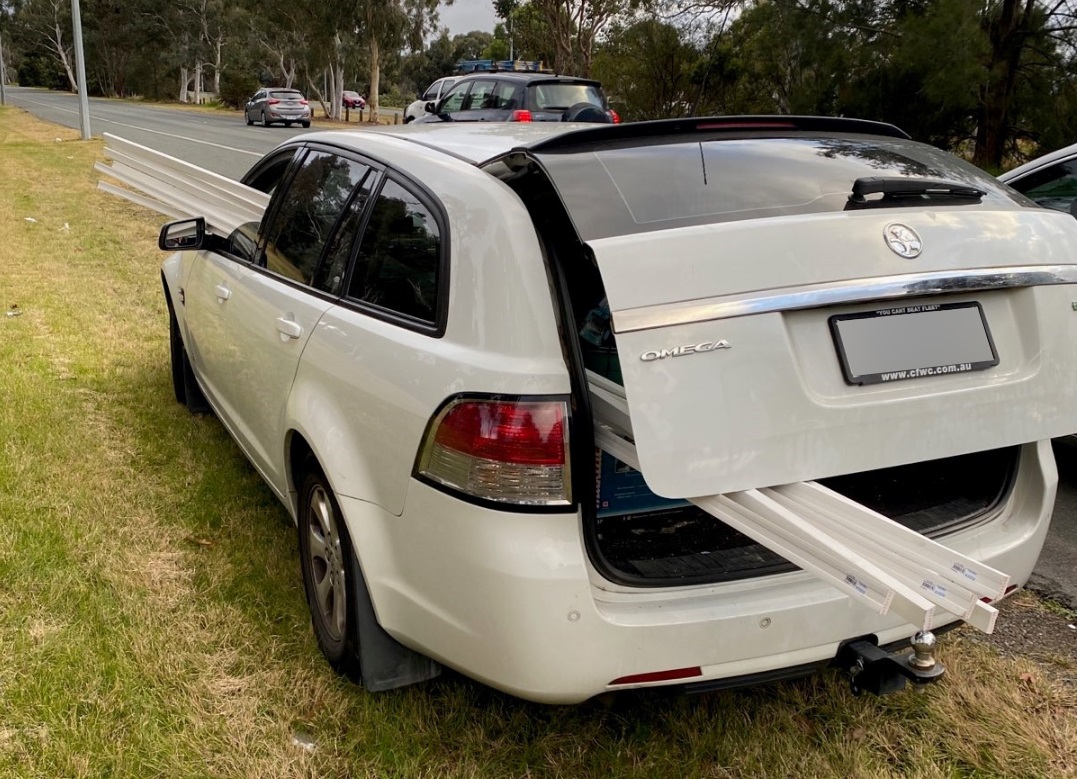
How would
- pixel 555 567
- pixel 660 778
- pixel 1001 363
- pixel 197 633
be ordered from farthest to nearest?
pixel 197 633 → pixel 660 778 → pixel 1001 363 → pixel 555 567

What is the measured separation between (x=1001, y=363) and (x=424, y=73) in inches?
3284

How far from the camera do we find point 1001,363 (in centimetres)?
231

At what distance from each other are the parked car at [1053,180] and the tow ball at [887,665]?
134 inches

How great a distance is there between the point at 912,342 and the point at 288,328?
1928 mm

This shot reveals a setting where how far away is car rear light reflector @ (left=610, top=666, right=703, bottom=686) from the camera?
220cm

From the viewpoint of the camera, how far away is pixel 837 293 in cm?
211

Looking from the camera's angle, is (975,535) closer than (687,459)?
No

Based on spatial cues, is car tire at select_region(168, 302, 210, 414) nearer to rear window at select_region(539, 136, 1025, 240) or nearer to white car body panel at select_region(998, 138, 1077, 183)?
rear window at select_region(539, 136, 1025, 240)

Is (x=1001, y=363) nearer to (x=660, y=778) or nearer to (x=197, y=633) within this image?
(x=660, y=778)

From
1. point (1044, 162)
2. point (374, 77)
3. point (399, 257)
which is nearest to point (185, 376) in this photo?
point (399, 257)

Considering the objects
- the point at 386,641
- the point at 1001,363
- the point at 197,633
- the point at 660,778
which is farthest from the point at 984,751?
the point at 197,633

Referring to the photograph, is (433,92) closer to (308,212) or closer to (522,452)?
(308,212)

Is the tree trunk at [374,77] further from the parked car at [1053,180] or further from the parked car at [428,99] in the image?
the parked car at [1053,180]

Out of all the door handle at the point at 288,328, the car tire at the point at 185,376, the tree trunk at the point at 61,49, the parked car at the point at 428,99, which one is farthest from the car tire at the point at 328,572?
Answer: the tree trunk at the point at 61,49
